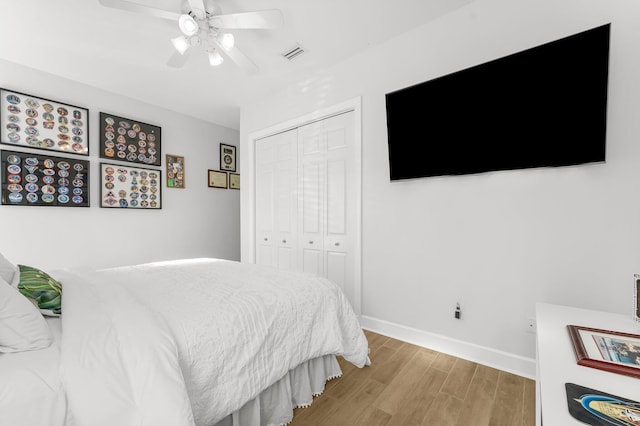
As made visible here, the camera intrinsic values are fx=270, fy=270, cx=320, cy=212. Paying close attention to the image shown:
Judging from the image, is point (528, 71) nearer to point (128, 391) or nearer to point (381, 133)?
point (381, 133)

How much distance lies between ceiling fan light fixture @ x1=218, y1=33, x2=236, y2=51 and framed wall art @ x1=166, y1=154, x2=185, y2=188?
2.29 metres

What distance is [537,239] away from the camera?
1.75 meters

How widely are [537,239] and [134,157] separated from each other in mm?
4235

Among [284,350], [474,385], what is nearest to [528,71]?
[474,385]

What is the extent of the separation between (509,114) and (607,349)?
1425mm

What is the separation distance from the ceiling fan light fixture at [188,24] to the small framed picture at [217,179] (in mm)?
2705

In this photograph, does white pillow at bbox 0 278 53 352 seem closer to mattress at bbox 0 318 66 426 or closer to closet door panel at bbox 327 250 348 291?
mattress at bbox 0 318 66 426

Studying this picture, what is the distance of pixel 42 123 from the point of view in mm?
2793

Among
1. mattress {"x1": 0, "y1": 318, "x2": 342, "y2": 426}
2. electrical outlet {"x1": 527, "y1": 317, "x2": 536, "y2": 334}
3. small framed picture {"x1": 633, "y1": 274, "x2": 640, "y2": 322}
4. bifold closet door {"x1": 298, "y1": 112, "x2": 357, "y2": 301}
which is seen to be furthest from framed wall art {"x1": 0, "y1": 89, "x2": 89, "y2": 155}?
small framed picture {"x1": 633, "y1": 274, "x2": 640, "y2": 322}

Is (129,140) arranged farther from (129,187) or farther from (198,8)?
(198,8)

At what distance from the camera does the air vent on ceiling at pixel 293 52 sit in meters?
2.52

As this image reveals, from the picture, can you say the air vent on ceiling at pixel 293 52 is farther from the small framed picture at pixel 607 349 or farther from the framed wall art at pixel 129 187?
the small framed picture at pixel 607 349

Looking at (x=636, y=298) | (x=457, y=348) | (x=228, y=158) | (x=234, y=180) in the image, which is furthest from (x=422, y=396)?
(x=228, y=158)

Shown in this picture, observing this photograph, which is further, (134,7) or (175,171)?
(175,171)
